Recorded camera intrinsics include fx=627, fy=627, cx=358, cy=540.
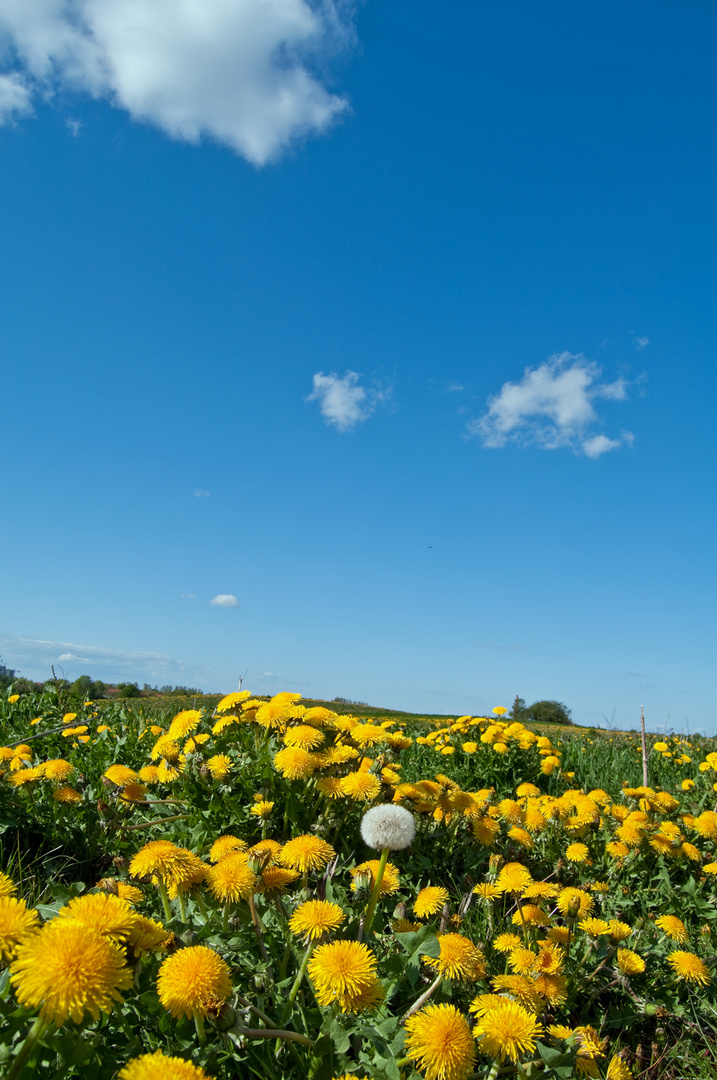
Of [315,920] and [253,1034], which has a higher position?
[315,920]

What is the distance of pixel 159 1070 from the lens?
1.06 meters

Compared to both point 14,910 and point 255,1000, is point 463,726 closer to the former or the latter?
point 255,1000

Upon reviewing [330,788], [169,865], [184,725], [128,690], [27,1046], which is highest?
[184,725]

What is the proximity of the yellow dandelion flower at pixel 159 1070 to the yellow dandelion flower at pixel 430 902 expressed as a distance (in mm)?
1354

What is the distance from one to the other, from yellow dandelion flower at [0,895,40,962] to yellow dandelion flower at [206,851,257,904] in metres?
0.69

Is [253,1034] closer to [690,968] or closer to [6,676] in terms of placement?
[690,968]

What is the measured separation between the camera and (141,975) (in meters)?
1.53

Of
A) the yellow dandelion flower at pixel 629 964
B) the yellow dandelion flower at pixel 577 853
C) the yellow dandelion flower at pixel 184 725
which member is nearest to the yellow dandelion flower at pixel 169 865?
the yellow dandelion flower at pixel 184 725

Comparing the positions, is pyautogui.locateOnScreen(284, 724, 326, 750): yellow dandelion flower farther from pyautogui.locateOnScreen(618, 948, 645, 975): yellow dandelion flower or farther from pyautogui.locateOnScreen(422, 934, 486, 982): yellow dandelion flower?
pyautogui.locateOnScreen(618, 948, 645, 975): yellow dandelion flower

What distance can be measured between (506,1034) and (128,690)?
13.6 m

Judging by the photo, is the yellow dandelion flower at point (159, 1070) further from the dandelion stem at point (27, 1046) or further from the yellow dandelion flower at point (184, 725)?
the yellow dandelion flower at point (184, 725)

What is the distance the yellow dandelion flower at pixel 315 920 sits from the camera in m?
1.69

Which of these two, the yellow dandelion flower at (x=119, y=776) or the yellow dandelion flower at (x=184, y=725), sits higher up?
the yellow dandelion flower at (x=184, y=725)

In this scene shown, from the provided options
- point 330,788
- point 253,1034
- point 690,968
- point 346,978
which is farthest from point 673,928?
point 253,1034
